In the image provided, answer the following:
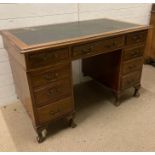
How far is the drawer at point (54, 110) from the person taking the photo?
54.5 inches

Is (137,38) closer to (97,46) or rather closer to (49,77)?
(97,46)

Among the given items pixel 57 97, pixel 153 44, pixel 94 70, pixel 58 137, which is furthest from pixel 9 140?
pixel 153 44

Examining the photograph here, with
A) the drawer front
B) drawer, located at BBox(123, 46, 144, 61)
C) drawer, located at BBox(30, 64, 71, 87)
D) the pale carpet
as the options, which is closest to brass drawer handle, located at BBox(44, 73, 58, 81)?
drawer, located at BBox(30, 64, 71, 87)

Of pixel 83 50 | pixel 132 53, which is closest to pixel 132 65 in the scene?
pixel 132 53

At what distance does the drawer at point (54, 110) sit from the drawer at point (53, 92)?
0.14 ft

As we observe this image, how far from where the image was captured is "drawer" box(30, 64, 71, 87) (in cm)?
124

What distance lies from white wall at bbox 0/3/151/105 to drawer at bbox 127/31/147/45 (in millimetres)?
656

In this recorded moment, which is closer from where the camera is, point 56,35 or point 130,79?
point 56,35

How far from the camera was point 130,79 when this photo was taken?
6.00 feet

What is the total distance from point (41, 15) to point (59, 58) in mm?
718

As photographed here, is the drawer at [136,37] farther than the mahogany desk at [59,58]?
Yes

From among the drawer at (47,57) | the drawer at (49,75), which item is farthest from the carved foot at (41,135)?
the drawer at (47,57)

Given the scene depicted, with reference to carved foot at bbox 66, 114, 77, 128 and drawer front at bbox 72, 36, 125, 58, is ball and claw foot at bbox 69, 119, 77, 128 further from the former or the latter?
drawer front at bbox 72, 36, 125, 58

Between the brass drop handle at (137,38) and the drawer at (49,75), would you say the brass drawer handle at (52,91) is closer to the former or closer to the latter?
the drawer at (49,75)
